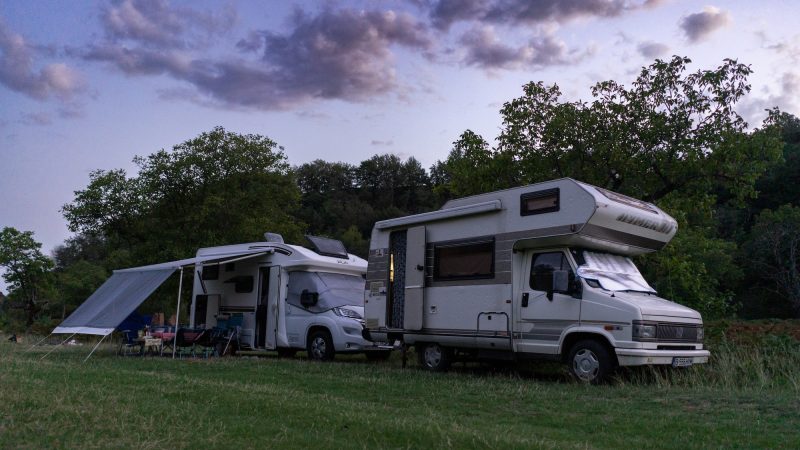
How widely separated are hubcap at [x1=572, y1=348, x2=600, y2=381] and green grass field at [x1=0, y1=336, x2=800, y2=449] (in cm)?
41

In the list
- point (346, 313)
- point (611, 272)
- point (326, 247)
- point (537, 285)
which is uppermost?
point (326, 247)

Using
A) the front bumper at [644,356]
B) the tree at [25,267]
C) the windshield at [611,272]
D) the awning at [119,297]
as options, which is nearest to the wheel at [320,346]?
the awning at [119,297]

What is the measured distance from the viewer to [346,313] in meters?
15.1

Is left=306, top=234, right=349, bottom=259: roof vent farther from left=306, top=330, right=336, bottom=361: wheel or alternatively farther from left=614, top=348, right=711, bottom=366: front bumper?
left=614, top=348, right=711, bottom=366: front bumper

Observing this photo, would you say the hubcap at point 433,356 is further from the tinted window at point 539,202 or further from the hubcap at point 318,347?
the tinted window at point 539,202

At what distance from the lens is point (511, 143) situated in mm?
17203

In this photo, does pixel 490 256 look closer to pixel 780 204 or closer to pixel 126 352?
pixel 126 352

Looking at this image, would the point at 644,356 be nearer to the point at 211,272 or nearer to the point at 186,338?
the point at 186,338

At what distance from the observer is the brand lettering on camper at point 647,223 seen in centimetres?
1095

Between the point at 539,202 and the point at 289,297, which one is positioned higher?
the point at 539,202

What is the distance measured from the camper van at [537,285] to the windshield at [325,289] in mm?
2172

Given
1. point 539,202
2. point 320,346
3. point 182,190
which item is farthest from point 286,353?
point 182,190

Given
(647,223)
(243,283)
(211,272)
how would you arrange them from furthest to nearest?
(211,272) → (243,283) → (647,223)

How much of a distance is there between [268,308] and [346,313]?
6.88 feet
